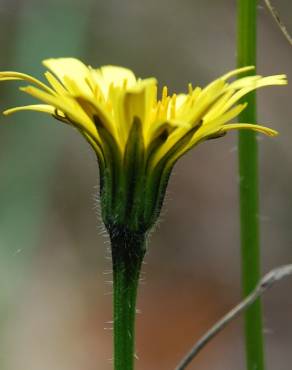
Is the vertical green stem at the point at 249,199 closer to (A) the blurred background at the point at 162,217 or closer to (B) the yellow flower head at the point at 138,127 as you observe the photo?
(B) the yellow flower head at the point at 138,127

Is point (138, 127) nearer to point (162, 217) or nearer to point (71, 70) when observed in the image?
point (71, 70)

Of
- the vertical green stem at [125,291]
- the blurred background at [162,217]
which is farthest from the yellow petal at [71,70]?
the blurred background at [162,217]

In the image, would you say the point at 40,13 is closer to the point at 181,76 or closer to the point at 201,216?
the point at 201,216

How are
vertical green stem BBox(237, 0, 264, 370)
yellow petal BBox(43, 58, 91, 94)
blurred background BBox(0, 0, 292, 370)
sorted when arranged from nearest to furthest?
yellow petal BBox(43, 58, 91, 94) → vertical green stem BBox(237, 0, 264, 370) → blurred background BBox(0, 0, 292, 370)

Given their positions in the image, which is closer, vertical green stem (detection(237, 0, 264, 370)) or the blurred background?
vertical green stem (detection(237, 0, 264, 370))

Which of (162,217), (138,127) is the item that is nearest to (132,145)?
(138,127)

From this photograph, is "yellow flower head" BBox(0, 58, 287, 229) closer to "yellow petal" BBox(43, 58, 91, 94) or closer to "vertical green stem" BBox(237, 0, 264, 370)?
"yellow petal" BBox(43, 58, 91, 94)

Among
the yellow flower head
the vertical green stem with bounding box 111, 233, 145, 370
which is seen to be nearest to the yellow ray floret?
the yellow flower head
